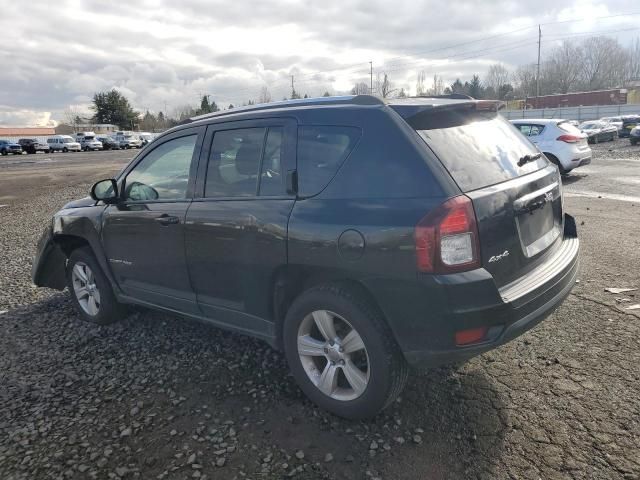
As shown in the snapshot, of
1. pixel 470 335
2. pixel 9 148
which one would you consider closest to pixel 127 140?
pixel 9 148

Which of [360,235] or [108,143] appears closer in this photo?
[360,235]

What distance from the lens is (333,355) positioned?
2998 mm

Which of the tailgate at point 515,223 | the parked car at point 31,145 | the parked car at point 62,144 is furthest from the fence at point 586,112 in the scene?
the tailgate at point 515,223

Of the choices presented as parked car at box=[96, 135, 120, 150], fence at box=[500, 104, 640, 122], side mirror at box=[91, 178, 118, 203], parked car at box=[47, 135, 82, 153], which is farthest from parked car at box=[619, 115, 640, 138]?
parked car at box=[96, 135, 120, 150]

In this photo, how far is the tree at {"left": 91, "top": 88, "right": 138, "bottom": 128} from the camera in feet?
299

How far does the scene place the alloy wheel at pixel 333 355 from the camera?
2924 mm

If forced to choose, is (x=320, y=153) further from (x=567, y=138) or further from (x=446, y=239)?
(x=567, y=138)

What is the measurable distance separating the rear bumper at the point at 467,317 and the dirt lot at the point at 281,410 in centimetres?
53

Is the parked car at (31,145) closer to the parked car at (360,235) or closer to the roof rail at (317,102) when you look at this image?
the parked car at (360,235)

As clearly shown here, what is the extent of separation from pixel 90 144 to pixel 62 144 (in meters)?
2.90

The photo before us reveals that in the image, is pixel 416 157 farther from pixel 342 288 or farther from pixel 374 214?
pixel 342 288

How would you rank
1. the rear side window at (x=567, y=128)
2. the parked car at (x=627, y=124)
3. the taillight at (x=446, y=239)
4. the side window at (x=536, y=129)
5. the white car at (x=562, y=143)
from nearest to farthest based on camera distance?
the taillight at (x=446, y=239), the white car at (x=562, y=143), the rear side window at (x=567, y=128), the side window at (x=536, y=129), the parked car at (x=627, y=124)

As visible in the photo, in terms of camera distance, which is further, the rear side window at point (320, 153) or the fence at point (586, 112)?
the fence at point (586, 112)

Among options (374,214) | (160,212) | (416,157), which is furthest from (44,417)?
(416,157)
